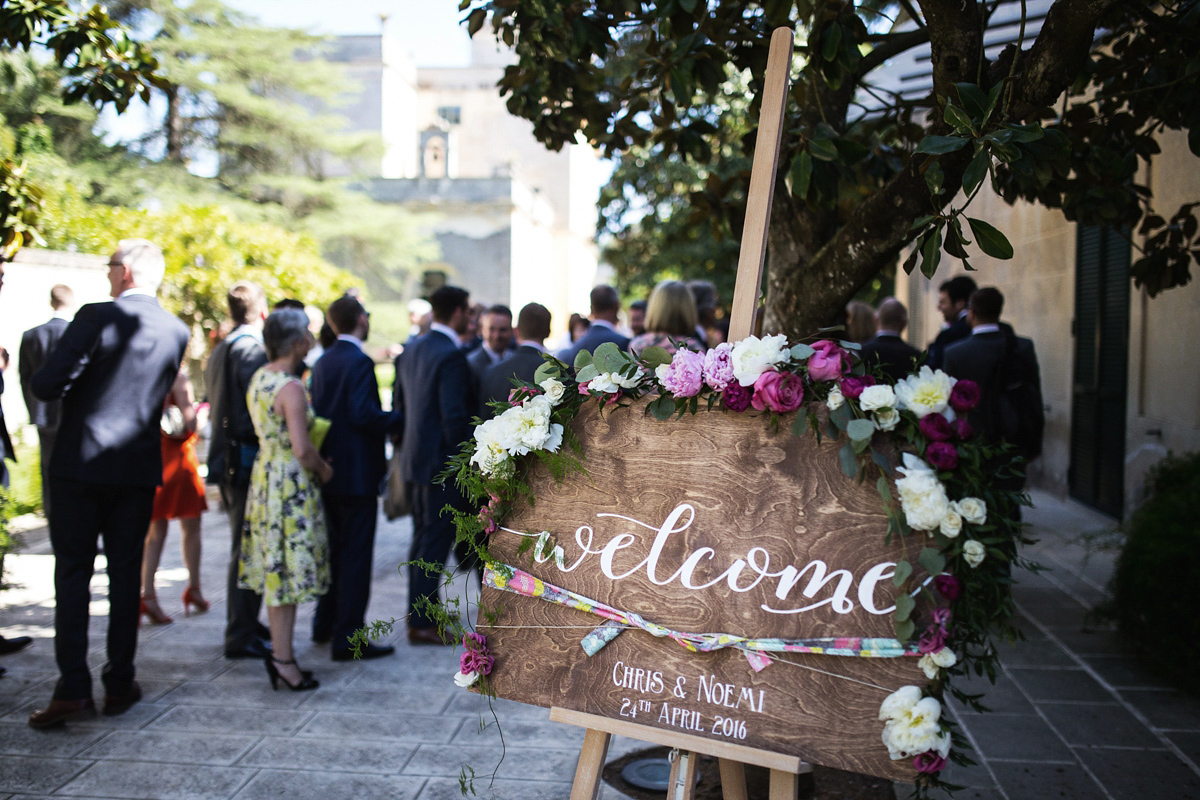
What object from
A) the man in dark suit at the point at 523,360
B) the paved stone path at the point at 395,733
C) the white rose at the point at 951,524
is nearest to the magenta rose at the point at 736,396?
the white rose at the point at 951,524

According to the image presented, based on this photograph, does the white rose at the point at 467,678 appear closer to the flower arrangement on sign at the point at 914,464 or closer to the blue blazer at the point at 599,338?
the flower arrangement on sign at the point at 914,464

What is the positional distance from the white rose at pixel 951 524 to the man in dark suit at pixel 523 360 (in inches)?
112

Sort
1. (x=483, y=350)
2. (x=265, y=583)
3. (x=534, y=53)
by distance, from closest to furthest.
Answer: (x=534, y=53) < (x=265, y=583) < (x=483, y=350)

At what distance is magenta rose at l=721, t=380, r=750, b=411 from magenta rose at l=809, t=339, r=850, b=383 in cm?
17

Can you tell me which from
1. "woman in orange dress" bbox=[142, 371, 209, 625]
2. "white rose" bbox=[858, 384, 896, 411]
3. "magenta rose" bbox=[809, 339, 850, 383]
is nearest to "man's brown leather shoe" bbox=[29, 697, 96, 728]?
"woman in orange dress" bbox=[142, 371, 209, 625]

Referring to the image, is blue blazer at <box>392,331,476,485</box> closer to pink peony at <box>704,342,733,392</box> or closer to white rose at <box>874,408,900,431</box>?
pink peony at <box>704,342,733,392</box>

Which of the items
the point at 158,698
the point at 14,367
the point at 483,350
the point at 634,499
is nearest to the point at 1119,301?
the point at 483,350

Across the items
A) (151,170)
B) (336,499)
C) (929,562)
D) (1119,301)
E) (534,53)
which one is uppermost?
(151,170)

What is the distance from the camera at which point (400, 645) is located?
5.57m

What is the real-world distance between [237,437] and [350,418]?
2.19 feet

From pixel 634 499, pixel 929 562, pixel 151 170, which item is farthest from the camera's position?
pixel 151 170

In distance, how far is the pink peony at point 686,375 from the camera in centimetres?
235

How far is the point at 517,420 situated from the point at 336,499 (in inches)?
124

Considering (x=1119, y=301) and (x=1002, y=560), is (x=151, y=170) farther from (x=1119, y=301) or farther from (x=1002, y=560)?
(x=1002, y=560)
